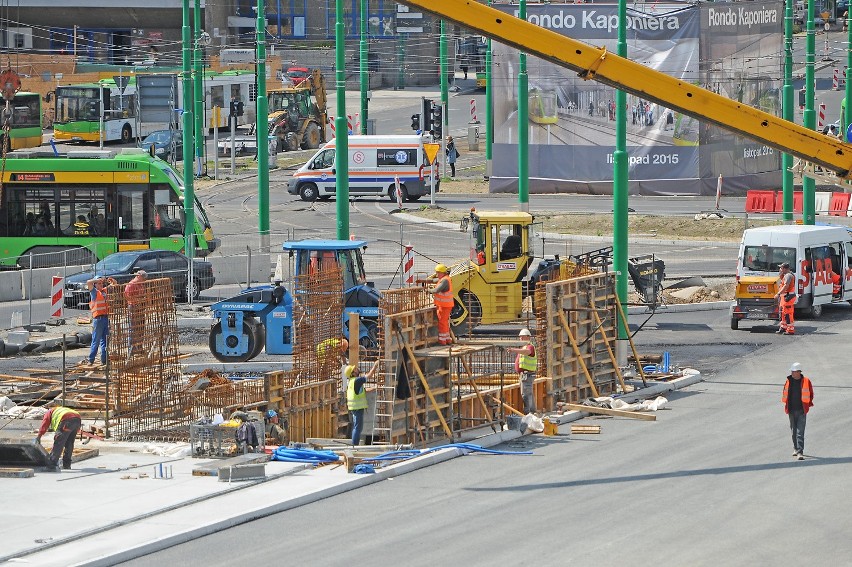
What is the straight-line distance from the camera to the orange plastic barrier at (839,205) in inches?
2045

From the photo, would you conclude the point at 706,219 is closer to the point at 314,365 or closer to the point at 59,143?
the point at 314,365

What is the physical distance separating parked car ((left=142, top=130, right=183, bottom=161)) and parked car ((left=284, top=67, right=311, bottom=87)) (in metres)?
17.6

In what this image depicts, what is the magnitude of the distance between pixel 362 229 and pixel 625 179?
69.8 ft

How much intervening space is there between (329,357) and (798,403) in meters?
7.46

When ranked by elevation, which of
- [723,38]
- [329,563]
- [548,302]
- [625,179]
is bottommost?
[329,563]

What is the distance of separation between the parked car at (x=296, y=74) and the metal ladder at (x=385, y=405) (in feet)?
214

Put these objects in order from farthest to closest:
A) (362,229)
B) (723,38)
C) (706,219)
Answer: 1. (723,38)
2. (706,219)
3. (362,229)

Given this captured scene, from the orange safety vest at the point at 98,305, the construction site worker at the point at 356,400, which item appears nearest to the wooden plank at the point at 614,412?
the construction site worker at the point at 356,400

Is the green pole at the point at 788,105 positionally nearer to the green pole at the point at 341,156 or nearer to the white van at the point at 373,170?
the green pole at the point at 341,156

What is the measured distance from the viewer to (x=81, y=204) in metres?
41.3

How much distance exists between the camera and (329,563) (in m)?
15.7

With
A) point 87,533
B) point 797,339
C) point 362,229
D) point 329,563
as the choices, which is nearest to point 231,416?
point 87,533

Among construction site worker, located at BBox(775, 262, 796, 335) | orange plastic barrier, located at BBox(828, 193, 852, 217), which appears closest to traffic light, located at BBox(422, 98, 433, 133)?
orange plastic barrier, located at BBox(828, 193, 852, 217)

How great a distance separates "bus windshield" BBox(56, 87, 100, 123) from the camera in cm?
7131
